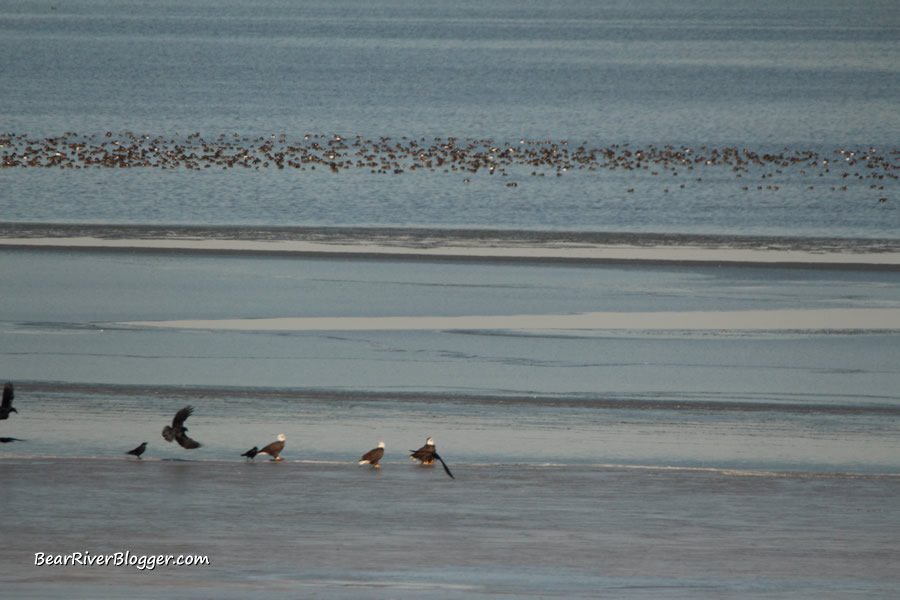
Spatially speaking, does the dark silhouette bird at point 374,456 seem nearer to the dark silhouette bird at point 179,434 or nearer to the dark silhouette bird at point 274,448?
the dark silhouette bird at point 274,448

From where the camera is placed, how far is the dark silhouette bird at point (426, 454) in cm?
1067

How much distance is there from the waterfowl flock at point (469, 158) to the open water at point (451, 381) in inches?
10.4

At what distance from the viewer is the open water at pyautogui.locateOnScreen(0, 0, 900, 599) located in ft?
28.9

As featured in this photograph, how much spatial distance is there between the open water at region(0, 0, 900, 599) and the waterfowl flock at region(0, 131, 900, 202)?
10.4 inches

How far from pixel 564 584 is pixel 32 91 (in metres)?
68.6

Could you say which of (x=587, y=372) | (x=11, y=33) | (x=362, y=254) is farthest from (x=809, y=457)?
(x=11, y=33)

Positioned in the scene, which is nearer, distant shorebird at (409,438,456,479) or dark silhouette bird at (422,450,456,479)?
dark silhouette bird at (422,450,456,479)

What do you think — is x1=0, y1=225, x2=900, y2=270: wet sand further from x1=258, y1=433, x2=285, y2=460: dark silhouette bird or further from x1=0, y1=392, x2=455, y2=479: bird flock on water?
x1=258, y1=433, x2=285, y2=460: dark silhouette bird

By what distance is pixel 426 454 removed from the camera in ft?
35.3

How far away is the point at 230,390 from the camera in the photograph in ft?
45.8

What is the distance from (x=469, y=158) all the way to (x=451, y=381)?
2686cm
